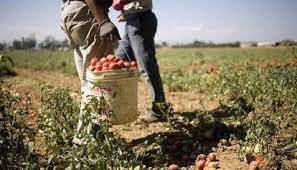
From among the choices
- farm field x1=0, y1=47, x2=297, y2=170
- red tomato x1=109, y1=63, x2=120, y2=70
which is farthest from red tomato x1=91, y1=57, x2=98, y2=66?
farm field x1=0, y1=47, x2=297, y2=170

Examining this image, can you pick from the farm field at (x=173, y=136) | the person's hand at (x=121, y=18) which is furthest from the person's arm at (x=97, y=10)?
the person's hand at (x=121, y=18)

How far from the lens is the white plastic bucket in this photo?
3545mm

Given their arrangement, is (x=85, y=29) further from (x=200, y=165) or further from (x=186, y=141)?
(x=200, y=165)

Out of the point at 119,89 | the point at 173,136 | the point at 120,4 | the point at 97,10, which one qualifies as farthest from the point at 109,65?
the point at 120,4

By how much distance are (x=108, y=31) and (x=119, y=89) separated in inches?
22.3

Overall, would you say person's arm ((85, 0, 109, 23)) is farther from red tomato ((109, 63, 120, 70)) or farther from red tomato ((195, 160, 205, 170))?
red tomato ((195, 160, 205, 170))

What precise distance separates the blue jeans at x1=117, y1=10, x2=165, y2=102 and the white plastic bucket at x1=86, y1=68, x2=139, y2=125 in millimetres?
1323

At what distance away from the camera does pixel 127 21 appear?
17.0 ft

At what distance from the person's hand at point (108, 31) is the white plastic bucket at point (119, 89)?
15.5 inches

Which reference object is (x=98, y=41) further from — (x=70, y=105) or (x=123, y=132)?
(x=123, y=132)

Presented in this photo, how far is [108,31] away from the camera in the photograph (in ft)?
12.2

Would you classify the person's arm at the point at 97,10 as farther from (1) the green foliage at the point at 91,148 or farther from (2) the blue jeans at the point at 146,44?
(2) the blue jeans at the point at 146,44

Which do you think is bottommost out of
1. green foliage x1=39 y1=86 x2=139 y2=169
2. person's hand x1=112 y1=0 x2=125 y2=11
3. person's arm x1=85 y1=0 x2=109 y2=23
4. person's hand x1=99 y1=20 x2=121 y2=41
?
green foliage x1=39 y1=86 x2=139 y2=169

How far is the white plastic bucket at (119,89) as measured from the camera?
A: 3.54m
